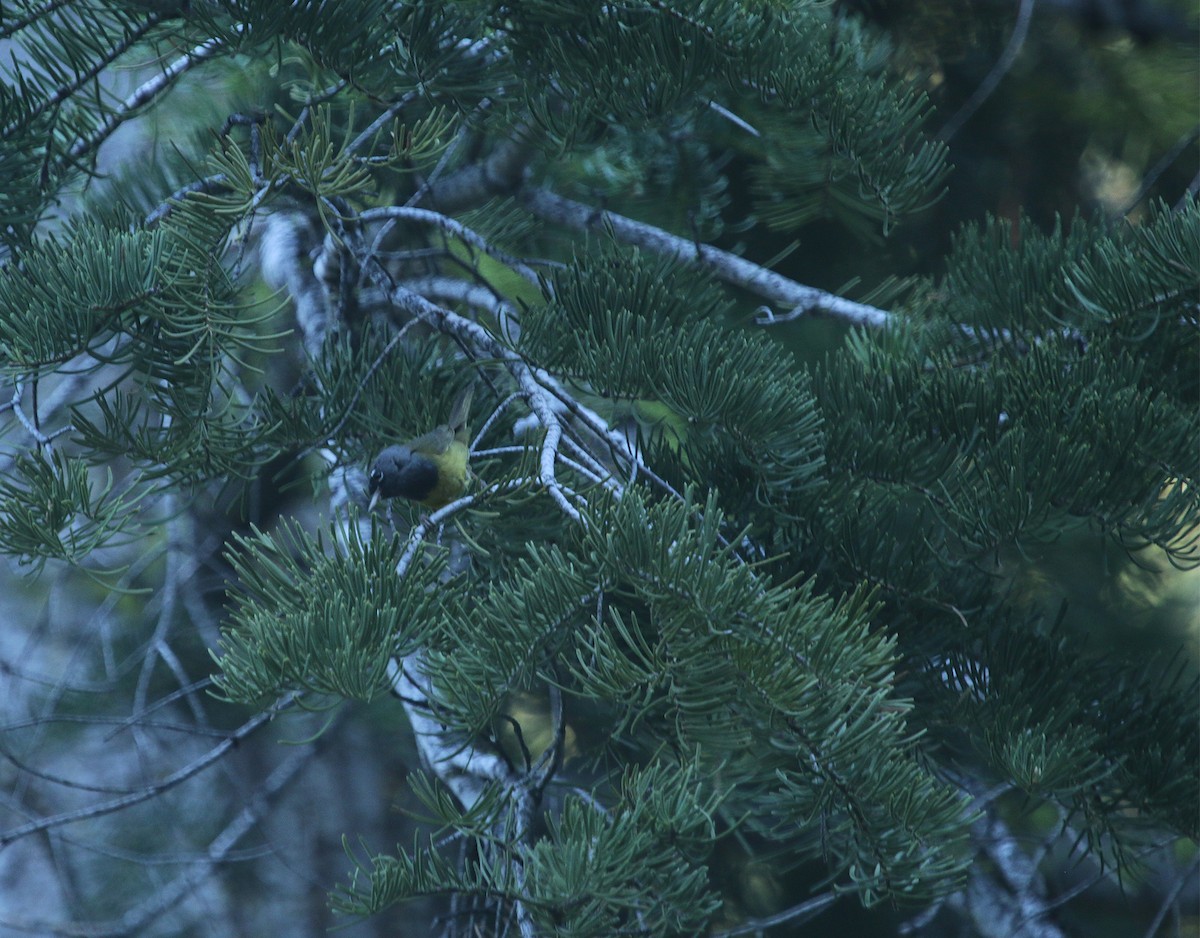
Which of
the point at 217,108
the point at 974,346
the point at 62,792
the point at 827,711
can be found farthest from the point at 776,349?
the point at 62,792

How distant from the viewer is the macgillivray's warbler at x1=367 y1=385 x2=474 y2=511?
26.8 inches

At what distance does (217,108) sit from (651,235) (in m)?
0.57

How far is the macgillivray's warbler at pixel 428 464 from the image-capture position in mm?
681

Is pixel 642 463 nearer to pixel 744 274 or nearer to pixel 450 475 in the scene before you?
pixel 450 475

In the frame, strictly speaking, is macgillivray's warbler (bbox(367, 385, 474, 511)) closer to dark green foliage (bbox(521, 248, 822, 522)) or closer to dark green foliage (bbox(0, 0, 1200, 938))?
dark green foliage (bbox(0, 0, 1200, 938))

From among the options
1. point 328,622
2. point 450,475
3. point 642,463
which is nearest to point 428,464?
point 450,475

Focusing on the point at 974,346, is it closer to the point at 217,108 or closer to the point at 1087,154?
the point at 1087,154

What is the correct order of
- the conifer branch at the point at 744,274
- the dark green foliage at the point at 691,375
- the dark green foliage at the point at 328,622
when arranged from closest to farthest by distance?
the dark green foliage at the point at 328,622, the dark green foliage at the point at 691,375, the conifer branch at the point at 744,274

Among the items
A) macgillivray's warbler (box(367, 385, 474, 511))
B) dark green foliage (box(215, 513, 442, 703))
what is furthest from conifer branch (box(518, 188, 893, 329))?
dark green foliage (box(215, 513, 442, 703))

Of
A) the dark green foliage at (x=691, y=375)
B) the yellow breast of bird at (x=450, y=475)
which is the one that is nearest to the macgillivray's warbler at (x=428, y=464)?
the yellow breast of bird at (x=450, y=475)

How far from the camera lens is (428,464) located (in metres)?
0.73

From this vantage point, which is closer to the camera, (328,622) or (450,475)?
(328,622)

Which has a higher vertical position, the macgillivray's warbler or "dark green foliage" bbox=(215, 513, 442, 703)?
"dark green foliage" bbox=(215, 513, 442, 703)

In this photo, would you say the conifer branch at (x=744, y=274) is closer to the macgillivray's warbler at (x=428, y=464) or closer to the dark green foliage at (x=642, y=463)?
the dark green foliage at (x=642, y=463)
